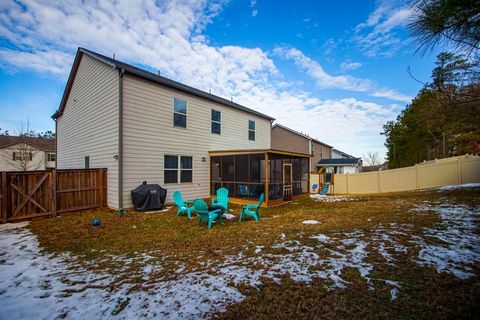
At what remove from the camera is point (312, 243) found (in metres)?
4.58

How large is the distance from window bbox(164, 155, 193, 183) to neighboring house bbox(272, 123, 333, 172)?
36.6 ft

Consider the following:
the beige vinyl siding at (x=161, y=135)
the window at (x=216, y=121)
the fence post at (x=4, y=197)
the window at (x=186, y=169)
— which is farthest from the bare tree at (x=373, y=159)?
the fence post at (x=4, y=197)

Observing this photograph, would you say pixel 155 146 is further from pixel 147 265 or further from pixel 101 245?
pixel 147 265

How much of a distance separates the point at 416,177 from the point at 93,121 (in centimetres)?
1989

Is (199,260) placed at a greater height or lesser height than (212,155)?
lesser

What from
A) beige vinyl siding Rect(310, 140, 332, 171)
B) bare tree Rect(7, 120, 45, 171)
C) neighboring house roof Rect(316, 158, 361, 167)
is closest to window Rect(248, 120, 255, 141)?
beige vinyl siding Rect(310, 140, 332, 171)

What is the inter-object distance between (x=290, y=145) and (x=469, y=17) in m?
20.4

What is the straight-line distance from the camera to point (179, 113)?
1052cm

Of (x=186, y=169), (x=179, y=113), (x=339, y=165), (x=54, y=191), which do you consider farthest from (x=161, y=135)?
(x=339, y=165)

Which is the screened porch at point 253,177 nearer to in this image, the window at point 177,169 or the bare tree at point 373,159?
the window at point 177,169

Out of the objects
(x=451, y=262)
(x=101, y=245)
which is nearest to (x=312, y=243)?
(x=451, y=262)

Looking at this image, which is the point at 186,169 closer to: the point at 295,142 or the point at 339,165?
the point at 295,142

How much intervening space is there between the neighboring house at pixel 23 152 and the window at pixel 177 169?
81.1 ft

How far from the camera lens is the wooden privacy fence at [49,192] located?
6.75 metres
